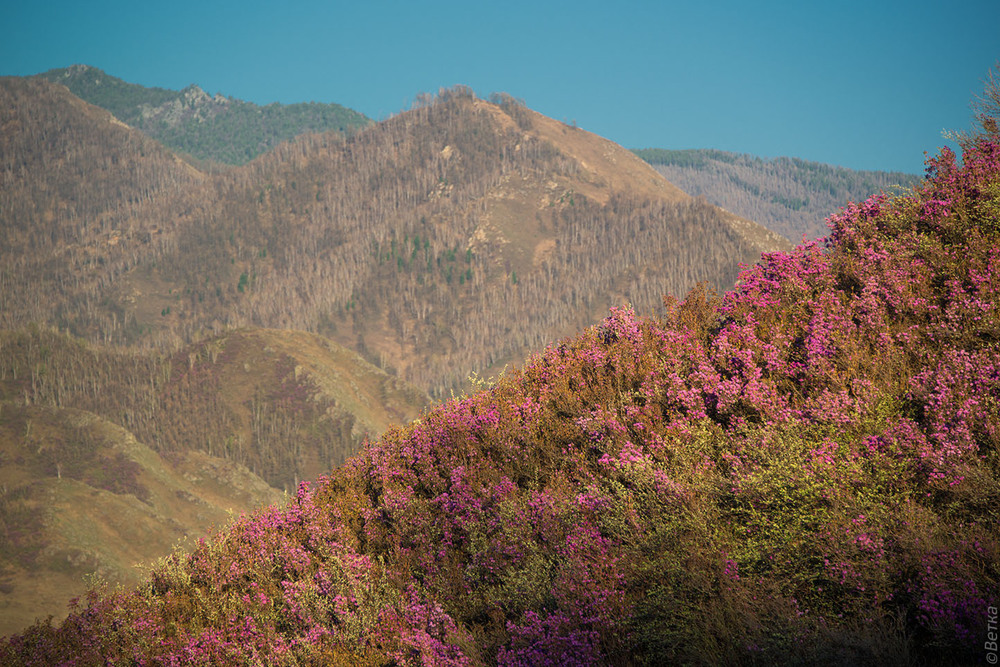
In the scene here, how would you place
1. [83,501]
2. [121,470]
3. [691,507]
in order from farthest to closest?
[121,470] → [83,501] → [691,507]

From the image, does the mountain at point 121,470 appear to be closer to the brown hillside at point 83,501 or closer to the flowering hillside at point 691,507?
the brown hillside at point 83,501

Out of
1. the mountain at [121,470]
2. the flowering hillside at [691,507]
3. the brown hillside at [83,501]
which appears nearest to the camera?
the flowering hillside at [691,507]

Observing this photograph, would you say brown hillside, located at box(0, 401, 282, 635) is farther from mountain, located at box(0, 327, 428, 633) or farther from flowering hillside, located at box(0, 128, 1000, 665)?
flowering hillside, located at box(0, 128, 1000, 665)

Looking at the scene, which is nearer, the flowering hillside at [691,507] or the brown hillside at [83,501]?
the flowering hillside at [691,507]

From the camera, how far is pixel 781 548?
601 cm

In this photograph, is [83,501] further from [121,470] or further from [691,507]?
[691,507]

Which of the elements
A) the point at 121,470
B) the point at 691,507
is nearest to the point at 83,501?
the point at 121,470

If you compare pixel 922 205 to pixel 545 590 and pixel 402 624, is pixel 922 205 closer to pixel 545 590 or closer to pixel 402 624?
pixel 545 590

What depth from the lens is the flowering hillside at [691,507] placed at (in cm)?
558

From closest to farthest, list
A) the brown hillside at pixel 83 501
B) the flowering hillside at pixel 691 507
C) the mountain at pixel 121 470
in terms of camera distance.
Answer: the flowering hillside at pixel 691 507
the brown hillside at pixel 83 501
the mountain at pixel 121 470

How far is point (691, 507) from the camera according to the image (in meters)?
6.91

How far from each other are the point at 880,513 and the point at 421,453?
656 centimetres

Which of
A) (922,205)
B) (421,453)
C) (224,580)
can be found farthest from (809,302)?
(224,580)

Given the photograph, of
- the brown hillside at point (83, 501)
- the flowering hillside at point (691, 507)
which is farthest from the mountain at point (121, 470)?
the flowering hillside at point (691, 507)
